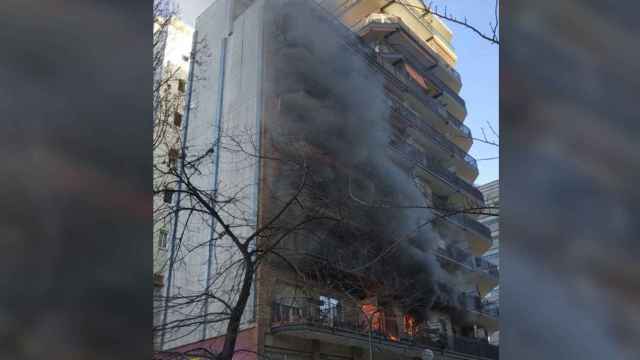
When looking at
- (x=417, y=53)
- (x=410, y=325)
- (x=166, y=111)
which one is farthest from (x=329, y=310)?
(x=417, y=53)

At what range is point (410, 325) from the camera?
10.7 feet

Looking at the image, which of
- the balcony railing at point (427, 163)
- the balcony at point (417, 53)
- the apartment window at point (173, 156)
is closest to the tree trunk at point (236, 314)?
the apartment window at point (173, 156)

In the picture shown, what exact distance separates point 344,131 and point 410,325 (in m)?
1.25

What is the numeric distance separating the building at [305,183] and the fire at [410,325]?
19mm

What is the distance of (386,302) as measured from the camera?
2127 millimetres

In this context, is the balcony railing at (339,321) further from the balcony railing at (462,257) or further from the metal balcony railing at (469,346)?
the balcony railing at (462,257)

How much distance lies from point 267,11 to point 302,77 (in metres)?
0.83

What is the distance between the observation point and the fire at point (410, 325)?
3109mm

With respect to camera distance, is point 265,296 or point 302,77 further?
point 302,77

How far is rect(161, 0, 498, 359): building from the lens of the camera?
4.90 feet
